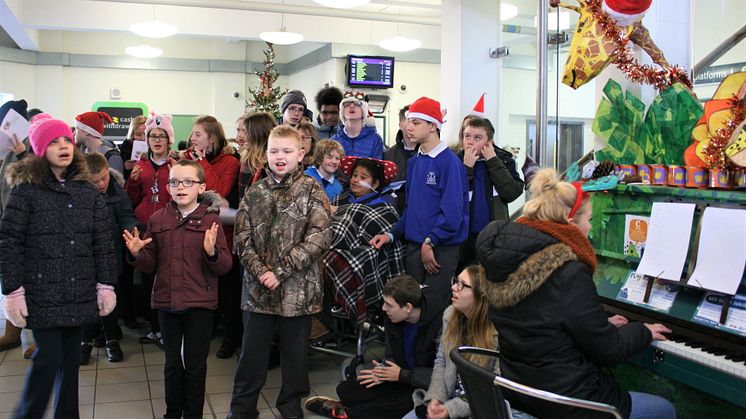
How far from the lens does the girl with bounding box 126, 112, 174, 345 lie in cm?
491

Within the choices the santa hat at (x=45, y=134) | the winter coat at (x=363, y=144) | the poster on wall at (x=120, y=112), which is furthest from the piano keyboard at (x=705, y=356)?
the poster on wall at (x=120, y=112)

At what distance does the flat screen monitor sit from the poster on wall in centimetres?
444

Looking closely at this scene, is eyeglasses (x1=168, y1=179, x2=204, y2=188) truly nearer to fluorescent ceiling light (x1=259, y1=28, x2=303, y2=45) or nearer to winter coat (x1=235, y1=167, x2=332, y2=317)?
winter coat (x1=235, y1=167, x2=332, y2=317)

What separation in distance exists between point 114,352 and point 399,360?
87.4 inches

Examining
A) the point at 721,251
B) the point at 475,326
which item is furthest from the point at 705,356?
the point at 475,326

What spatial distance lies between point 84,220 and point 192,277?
23.1 inches

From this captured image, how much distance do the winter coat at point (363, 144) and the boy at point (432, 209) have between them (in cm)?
87

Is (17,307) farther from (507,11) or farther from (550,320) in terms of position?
(507,11)

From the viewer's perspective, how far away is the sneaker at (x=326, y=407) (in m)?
3.75

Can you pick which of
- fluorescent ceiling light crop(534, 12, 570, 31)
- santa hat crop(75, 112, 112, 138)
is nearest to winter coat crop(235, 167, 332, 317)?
santa hat crop(75, 112, 112, 138)

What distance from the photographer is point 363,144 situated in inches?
201

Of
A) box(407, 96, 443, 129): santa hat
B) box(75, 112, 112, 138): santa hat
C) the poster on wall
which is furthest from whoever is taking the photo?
the poster on wall

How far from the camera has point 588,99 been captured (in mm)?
5016

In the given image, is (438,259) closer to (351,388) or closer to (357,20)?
(351,388)
